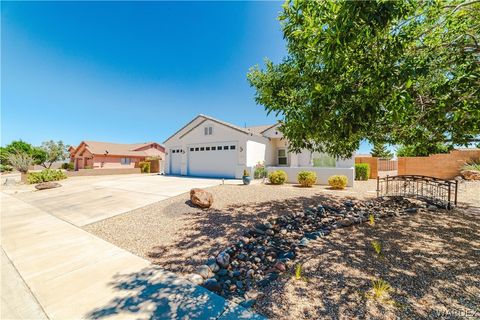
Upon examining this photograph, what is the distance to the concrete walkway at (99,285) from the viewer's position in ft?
8.79

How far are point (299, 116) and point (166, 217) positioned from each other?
552 centimetres

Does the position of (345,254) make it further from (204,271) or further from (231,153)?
(231,153)

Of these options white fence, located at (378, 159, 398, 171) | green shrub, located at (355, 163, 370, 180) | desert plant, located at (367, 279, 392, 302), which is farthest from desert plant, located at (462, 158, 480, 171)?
desert plant, located at (367, 279, 392, 302)

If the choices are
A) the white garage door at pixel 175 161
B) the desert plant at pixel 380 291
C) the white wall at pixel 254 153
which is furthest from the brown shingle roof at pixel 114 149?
the desert plant at pixel 380 291

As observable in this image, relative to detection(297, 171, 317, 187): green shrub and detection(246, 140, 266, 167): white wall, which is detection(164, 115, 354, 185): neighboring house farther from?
detection(297, 171, 317, 187): green shrub

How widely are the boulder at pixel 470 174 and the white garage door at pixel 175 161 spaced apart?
24400 mm

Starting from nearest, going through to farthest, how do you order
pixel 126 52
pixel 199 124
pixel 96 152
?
pixel 126 52, pixel 199 124, pixel 96 152

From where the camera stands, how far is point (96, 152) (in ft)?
96.3

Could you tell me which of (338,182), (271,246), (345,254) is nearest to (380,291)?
(345,254)

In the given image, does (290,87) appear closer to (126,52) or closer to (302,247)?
(302,247)

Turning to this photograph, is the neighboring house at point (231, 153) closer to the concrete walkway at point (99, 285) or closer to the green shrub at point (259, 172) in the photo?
the green shrub at point (259, 172)

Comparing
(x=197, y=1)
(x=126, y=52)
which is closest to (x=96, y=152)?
(x=126, y=52)

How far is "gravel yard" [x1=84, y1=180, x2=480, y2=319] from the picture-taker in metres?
2.71

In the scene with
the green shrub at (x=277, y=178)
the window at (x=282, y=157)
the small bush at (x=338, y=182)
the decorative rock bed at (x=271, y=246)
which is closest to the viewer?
the decorative rock bed at (x=271, y=246)
